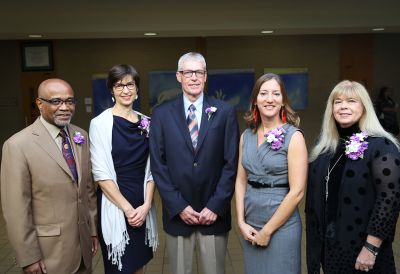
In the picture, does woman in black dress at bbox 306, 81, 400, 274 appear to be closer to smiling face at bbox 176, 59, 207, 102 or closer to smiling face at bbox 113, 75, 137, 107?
smiling face at bbox 176, 59, 207, 102

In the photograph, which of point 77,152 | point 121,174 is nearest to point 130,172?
point 121,174

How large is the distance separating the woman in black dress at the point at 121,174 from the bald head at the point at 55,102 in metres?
0.36

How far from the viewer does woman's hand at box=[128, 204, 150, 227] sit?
3002 millimetres

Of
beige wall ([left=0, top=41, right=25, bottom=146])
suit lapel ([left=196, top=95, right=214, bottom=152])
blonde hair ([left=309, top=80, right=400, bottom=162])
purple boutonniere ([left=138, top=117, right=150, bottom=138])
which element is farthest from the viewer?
beige wall ([left=0, top=41, right=25, bottom=146])

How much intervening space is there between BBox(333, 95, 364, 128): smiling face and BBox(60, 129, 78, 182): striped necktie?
66.0 inches

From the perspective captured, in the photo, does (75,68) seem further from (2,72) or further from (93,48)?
(2,72)

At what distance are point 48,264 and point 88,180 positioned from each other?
58 cm

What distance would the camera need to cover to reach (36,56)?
9109mm

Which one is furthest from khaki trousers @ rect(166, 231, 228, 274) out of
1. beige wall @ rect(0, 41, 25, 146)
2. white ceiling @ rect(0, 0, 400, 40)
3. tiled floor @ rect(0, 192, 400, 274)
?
beige wall @ rect(0, 41, 25, 146)

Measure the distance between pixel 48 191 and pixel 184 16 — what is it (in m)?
5.21

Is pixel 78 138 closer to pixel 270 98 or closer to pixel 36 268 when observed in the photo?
pixel 36 268

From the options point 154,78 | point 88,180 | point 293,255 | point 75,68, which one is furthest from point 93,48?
point 293,255

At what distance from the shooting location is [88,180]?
2.85 meters

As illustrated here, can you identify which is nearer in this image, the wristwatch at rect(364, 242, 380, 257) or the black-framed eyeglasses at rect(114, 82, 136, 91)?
the wristwatch at rect(364, 242, 380, 257)
